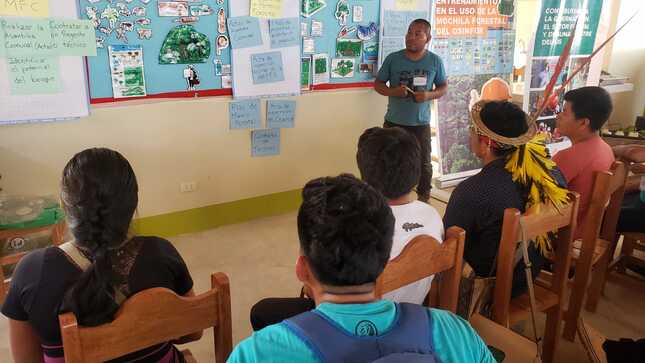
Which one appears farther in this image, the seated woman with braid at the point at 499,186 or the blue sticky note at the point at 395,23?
the blue sticky note at the point at 395,23

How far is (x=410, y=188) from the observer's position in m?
1.61

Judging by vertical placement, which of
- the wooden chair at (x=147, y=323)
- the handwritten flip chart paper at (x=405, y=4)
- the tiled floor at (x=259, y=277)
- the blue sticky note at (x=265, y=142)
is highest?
the handwritten flip chart paper at (x=405, y=4)

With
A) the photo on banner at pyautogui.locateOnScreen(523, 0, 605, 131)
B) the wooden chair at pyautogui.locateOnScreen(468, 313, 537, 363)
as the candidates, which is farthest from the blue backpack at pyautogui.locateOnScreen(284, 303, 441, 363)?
the photo on banner at pyautogui.locateOnScreen(523, 0, 605, 131)

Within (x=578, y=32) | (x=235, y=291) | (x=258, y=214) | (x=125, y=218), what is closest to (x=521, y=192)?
(x=125, y=218)

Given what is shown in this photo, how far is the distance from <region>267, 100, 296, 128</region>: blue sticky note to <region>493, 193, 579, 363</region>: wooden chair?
81.0 inches

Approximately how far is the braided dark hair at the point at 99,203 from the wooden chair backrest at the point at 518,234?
3.46ft

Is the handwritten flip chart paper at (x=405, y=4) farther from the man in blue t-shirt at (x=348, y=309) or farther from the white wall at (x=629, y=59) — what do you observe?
the man in blue t-shirt at (x=348, y=309)

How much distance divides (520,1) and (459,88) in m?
1.46

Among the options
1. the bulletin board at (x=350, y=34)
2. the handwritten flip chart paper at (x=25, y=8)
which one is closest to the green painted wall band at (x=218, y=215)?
the bulletin board at (x=350, y=34)

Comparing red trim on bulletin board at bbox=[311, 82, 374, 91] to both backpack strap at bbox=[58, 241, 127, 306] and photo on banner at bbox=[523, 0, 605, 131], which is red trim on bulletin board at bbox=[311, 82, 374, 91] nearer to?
photo on banner at bbox=[523, 0, 605, 131]

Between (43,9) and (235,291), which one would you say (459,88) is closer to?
(235,291)

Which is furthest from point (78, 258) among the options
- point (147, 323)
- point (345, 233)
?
point (345, 233)

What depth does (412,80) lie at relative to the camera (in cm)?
354

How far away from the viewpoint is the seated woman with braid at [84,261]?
1094 mm
